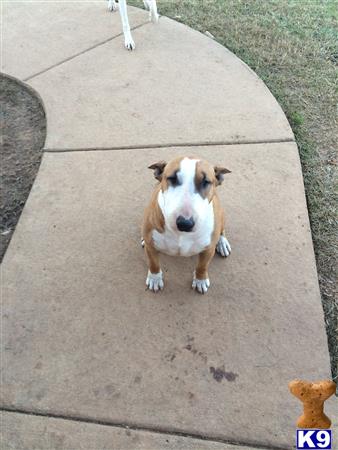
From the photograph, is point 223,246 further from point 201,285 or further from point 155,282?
point 155,282

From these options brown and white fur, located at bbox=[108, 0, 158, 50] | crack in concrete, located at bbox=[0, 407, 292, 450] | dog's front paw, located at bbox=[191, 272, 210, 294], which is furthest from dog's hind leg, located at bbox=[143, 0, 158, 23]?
crack in concrete, located at bbox=[0, 407, 292, 450]

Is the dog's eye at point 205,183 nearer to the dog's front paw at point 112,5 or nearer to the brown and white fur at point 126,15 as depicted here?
the brown and white fur at point 126,15

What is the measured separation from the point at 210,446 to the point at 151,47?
4.43 meters

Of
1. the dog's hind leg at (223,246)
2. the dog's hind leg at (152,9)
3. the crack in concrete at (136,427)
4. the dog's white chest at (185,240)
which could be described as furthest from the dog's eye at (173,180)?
the dog's hind leg at (152,9)

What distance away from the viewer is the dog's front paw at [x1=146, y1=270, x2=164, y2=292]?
2.79m

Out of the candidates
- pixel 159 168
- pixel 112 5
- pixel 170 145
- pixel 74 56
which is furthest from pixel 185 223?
pixel 112 5

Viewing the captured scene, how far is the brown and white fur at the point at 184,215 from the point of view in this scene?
2139mm

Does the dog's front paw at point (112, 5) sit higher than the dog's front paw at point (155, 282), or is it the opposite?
the dog's front paw at point (112, 5)

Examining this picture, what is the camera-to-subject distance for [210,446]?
2.17 metres

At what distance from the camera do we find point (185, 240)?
8.05 feet

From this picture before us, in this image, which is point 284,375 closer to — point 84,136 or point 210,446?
point 210,446

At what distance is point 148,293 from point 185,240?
57 cm
